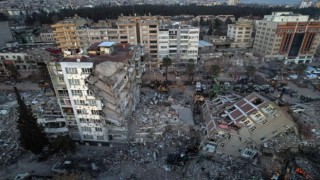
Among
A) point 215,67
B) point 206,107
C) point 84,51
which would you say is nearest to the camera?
point 84,51

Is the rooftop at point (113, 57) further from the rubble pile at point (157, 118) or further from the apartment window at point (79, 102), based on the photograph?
the rubble pile at point (157, 118)

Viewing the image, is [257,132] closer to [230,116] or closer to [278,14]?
[230,116]

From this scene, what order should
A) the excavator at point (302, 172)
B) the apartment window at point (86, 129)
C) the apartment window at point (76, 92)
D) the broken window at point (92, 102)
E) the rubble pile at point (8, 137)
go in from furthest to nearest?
the apartment window at point (86, 129)
the rubble pile at point (8, 137)
the broken window at point (92, 102)
the apartment window at point (76, 92)
the excavator at point (302, 172)

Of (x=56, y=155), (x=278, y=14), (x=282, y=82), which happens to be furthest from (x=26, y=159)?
(x=278, y=14)

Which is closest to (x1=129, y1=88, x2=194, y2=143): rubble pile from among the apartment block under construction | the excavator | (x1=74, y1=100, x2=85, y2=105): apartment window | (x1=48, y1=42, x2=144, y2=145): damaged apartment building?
(x1=48, y1=42, x2=144, y2=145): damaged apartment building

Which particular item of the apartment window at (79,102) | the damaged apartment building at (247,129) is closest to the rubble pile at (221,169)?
the damaged apartment building at (247,129)

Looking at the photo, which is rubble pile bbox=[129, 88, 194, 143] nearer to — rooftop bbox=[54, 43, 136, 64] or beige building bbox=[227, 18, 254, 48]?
rooftop bbox=[54, 43, 136, 64]
